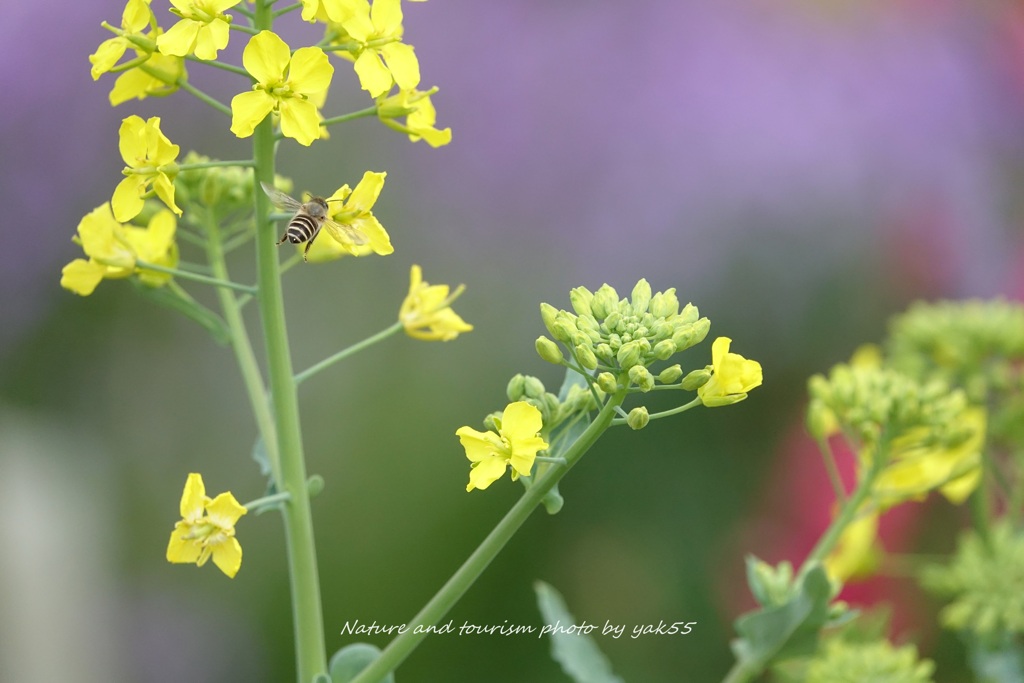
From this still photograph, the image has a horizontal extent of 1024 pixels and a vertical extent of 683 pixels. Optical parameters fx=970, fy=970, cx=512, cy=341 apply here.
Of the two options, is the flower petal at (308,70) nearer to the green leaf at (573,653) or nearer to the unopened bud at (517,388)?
the unopened bud at (517,388)

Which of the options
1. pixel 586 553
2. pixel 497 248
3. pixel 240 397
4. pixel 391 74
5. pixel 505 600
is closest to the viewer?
pixel 391 74

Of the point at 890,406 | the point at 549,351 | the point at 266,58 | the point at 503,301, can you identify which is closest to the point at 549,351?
the point at 549,351

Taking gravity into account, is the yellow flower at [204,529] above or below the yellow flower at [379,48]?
below

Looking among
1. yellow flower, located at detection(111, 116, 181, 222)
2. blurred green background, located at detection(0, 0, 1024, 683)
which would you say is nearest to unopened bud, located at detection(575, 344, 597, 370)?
yellow flower, located at detection(111, 116, 181, 222)

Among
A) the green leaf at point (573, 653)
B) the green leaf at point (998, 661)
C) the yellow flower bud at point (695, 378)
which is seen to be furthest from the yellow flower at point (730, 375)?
the green leaf at point (998, 661)

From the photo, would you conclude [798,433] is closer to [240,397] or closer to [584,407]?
[240,397]

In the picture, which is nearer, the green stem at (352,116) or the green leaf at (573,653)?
the green stem at (352,116)

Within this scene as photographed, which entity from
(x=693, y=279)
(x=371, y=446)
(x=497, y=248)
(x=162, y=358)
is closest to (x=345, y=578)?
(x=371, y=446)

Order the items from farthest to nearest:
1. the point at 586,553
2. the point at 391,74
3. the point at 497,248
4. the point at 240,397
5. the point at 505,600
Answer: the point at 497,248 → the point at 240,397 → the point at 586,553 → the point at 505,600 → the point at 391,74

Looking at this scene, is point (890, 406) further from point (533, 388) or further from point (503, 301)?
point (503, 301)
